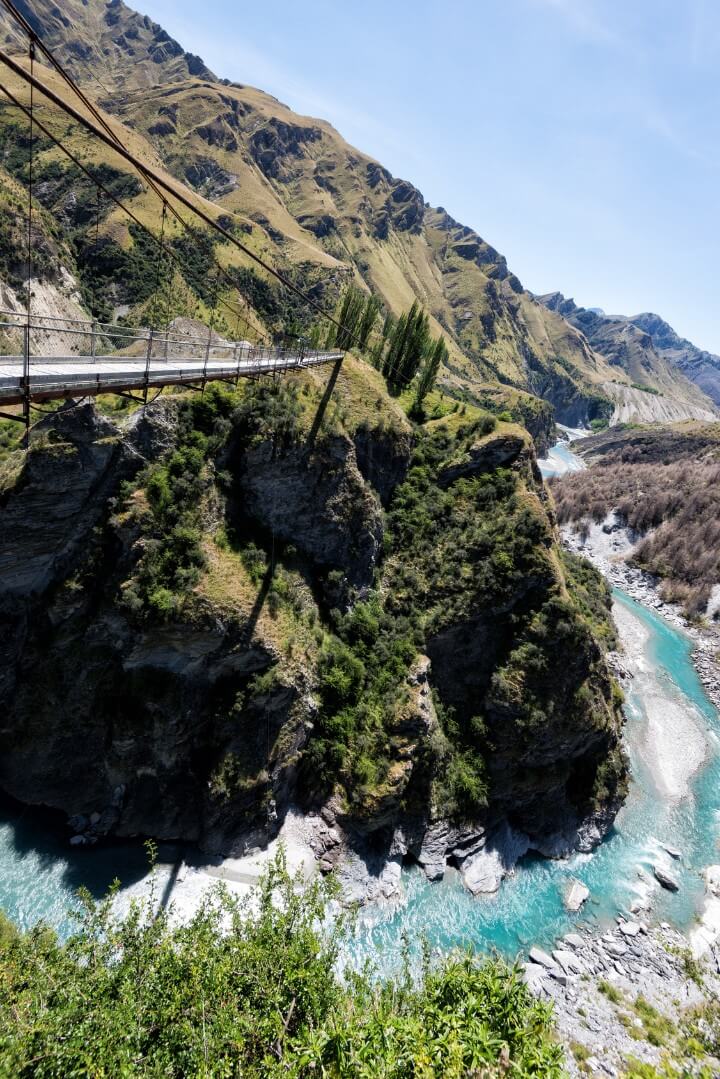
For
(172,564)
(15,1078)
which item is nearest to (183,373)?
(172,564)

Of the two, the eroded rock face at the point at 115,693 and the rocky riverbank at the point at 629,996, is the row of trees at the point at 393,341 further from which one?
the rocky riverbank at the point at 629,996

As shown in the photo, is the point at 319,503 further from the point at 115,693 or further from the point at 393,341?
the point at 393,341

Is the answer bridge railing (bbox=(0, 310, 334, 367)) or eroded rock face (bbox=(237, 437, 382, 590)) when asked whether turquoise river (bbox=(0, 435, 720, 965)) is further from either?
bridge railing (bbox=(0, 310, 334, 367))

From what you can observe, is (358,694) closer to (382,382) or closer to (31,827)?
(31,827)

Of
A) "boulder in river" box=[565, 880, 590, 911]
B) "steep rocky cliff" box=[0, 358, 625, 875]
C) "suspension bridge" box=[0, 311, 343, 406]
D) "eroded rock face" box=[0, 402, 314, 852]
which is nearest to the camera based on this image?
"suspension bridge" box=[0, 311, 343, 406]

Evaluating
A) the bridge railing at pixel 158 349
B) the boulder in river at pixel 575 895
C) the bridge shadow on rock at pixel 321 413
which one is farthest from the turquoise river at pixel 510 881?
the bridge shadow on rock at pixel 321 413

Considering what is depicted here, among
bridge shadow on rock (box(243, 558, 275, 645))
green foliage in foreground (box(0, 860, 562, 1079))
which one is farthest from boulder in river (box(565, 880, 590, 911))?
bridge shadow on rock (box(243, 558, 275, 645))
